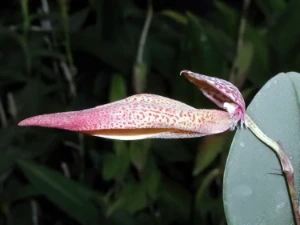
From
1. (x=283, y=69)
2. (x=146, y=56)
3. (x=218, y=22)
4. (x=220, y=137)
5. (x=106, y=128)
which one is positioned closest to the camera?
(x=106, y=128)

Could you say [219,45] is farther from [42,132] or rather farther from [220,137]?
[42,132]

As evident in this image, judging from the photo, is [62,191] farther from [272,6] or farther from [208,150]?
[272,6]

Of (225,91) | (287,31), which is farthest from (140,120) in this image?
(287,31)

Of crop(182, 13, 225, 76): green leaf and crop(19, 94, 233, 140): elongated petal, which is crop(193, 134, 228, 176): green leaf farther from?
crop(19, 94, 233, 140): elongated petal

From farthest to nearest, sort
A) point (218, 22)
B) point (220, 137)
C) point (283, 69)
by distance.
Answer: point (218, 22) < point (283, 69) < point (220, 137)

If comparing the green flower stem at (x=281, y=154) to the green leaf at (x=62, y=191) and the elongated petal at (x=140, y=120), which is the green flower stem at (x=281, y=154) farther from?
the green leaf at (x=62, y=191)

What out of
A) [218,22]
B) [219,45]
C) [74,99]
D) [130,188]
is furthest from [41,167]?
[218,22]
